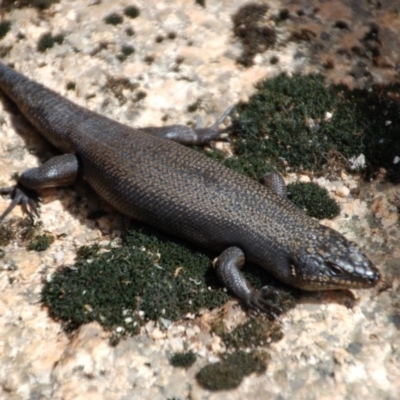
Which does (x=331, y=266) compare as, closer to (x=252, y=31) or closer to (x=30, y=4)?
(x=252, y=31)

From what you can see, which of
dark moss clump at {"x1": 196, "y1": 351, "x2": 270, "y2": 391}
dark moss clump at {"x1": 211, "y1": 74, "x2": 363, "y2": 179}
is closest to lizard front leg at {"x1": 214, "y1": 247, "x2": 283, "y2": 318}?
dark moss clump at {"x1": 196, "y1": 351, "x2": 270, "y2": 391}

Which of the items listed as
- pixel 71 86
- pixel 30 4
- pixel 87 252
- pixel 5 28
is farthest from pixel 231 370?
pixel 30 4

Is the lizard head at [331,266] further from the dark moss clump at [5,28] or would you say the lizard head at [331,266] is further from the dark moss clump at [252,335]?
the dark moss clump at [5,28]

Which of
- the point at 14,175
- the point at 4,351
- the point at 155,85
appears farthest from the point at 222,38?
the point at 4,351

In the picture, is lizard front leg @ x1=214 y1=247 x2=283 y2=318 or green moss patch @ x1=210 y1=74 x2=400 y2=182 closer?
lizard front leg @ x1=214 y1=247 x2=283 y2=318

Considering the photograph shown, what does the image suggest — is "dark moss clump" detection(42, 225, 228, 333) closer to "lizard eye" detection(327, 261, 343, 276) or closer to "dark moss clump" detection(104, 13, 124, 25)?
"lizard eye" detection(327, 261, 343, 276)

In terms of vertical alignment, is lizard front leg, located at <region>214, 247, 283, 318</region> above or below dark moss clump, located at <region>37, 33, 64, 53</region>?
below

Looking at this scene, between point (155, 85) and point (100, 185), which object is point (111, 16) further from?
point (100, 185)
